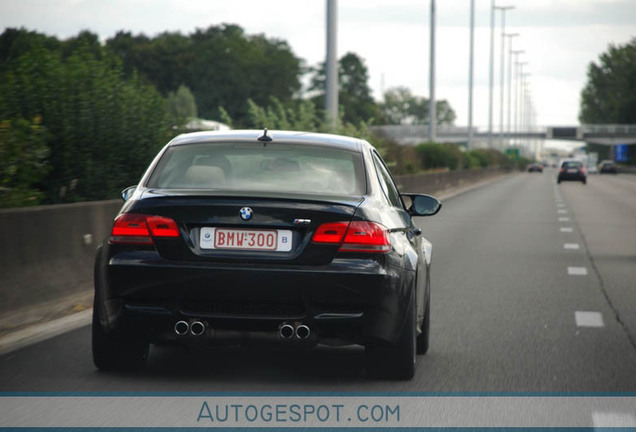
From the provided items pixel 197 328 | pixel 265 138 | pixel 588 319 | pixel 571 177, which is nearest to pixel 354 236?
pixel 197 328

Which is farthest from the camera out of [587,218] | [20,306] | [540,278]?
[587,218]

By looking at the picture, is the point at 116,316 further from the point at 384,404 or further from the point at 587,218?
the point at 587,218

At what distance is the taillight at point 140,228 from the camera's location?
20.9 ft

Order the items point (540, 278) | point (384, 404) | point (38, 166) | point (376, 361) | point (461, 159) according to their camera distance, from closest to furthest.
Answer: point (384, 404), point (376, 361), point (38, 166), point (540, 278), point (461, 159)

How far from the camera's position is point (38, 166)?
39.2 ft

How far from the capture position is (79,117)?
13898 mm

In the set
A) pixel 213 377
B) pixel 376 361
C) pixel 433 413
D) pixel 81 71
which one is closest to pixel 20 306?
pixel 213 377

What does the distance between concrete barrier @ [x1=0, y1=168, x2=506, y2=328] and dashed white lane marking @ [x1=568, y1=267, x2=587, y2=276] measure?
5434 millimetres

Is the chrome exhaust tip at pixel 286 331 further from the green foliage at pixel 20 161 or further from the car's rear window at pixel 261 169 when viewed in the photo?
the green foliage at pixel 20 161

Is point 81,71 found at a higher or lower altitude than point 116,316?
higher

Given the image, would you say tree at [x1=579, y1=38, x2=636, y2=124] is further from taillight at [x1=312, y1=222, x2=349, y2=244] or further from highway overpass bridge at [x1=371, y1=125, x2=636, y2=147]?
taillight at [x1=312, y1=222, x2=349, y2=244]

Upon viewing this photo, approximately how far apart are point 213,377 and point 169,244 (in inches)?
37.3

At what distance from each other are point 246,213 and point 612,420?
6.89 ft

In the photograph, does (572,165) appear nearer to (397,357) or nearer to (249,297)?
(397,357)
